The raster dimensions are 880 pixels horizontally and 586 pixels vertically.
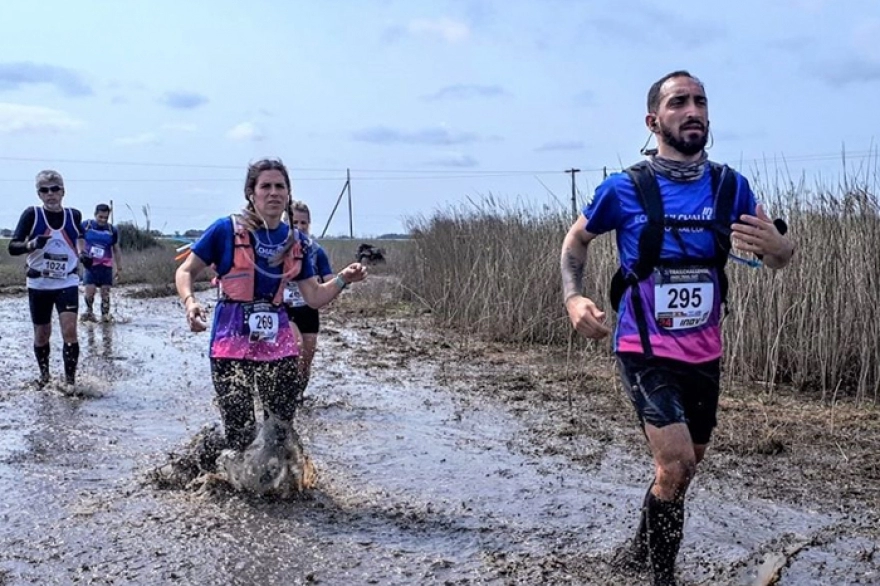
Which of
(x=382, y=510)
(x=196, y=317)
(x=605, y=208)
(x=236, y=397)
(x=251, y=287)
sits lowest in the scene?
(x=382, y=510)

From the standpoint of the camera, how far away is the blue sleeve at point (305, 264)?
596 cm

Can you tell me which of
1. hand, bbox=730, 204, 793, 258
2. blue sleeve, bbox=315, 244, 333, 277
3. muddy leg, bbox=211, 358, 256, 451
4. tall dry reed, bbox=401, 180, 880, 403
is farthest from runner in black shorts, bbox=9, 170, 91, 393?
hand, bbox=730, 204, 793, 258

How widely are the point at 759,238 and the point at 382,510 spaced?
2926mm

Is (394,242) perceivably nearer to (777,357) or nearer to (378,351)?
(378,351)

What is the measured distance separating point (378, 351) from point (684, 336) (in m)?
9.96

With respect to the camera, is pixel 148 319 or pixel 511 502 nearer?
pixel 511 502

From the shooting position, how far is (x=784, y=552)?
483 cm

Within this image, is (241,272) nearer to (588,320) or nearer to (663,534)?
(588,320)

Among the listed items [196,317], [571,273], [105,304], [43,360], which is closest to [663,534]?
[571,273]

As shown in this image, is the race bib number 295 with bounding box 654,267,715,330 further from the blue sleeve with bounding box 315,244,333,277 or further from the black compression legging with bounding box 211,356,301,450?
the blue sleeve with bounding box 315,244,333,277

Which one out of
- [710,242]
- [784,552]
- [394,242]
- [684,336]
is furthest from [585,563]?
[394,242]

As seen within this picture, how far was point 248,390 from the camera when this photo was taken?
225 inches

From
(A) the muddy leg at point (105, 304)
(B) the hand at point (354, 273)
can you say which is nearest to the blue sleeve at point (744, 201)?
(B) the hand at point (354, 273)

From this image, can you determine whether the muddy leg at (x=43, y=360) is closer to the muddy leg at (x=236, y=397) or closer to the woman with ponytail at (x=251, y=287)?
the muddy leg at (x=236, y=397)
